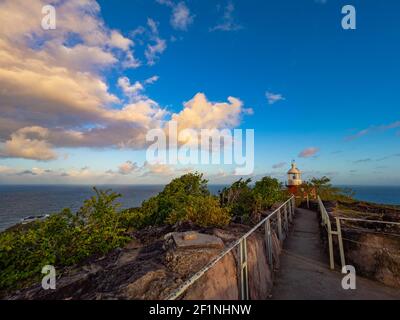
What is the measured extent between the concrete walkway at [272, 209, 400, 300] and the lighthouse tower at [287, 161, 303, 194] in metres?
16.9

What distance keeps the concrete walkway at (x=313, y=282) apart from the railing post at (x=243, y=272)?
1004 mm

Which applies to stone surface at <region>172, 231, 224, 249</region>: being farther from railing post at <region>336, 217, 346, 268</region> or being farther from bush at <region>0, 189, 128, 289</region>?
railing post at <region>336, 217, 346, 268</region>

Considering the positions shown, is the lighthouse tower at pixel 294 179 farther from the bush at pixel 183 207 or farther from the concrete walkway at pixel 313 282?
the concrete walkway at pixel 313 282

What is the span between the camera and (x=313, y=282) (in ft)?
16.0

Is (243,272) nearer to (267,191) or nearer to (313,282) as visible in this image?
(313,282)

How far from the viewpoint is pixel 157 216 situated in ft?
40.1

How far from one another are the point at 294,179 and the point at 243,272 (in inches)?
872

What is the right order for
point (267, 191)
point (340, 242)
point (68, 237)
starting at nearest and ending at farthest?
1. point (340, 242)
2. point (68, 237)
3. point (267, 191)

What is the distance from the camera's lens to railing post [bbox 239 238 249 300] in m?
3.44

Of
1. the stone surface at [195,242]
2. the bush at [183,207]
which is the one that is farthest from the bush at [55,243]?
the stone surface at [195,242]

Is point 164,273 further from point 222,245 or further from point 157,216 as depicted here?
point 157,216

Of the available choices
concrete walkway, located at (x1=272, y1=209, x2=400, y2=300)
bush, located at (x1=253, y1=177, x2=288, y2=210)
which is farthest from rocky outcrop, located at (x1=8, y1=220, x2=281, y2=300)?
bush, located at (x1=253, y1=177, x2=288, y2=210)

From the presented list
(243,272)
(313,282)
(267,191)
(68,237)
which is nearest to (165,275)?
(243,272)

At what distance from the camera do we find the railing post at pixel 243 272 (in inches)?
136
